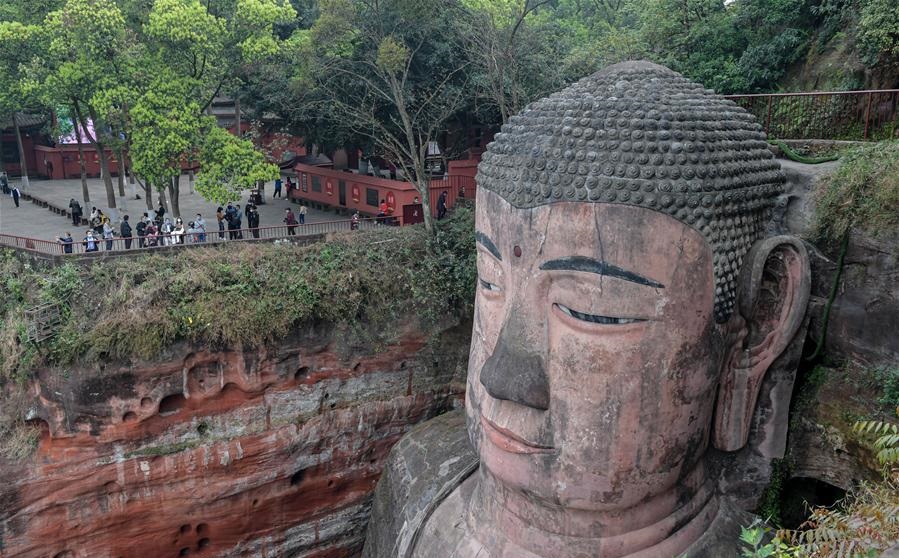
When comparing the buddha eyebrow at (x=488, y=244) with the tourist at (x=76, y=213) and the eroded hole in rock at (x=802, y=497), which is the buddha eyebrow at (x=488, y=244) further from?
the tourist at (x=76, y=213)

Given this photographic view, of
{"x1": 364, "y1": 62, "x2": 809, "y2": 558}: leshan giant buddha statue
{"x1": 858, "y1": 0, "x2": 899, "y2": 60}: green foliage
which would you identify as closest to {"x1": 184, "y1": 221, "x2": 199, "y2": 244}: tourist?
{"x1": 364, "y1": 62, "x2": 809, "y2": 558}: leshan giant buddha statue

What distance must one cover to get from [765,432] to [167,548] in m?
9.10

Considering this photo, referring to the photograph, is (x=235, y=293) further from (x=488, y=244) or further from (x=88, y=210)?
(x=88, y=210)

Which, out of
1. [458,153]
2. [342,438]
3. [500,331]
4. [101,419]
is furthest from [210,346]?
[458,153]

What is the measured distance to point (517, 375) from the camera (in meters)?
5.55

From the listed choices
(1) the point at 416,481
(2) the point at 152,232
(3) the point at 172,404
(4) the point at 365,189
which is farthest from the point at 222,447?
(4) the point at 365,189

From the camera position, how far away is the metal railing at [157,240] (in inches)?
498

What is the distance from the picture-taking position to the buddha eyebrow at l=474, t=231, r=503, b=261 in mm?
5910

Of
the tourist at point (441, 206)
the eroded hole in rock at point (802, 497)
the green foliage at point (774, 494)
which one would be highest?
the tourist at point (441, 206)

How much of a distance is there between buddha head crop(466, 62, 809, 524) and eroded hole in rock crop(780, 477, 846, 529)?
1.73 metres

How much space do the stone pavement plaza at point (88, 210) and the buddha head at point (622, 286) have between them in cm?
1181

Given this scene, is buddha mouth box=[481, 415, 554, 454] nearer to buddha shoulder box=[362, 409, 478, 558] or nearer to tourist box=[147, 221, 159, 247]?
buddha shoulder box=[362, 409, 478, 558]

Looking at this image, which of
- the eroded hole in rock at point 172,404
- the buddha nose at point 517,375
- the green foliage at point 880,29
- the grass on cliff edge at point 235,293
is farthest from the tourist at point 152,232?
the green foliage at point 880,29

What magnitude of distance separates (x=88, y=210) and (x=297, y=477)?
482 inches
